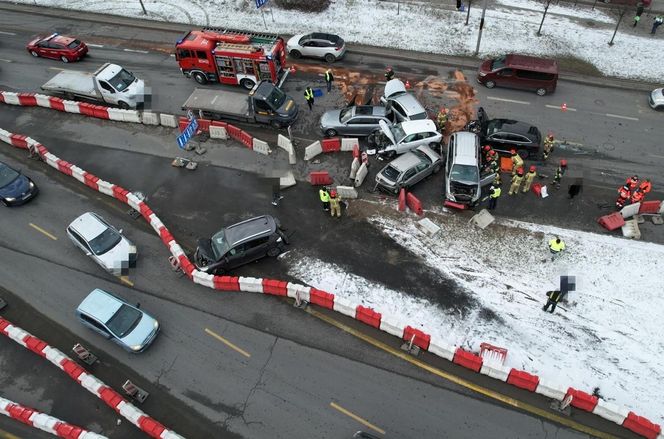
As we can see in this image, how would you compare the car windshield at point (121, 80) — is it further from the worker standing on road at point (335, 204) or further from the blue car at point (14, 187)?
the worker standing on road at point (335, 204)

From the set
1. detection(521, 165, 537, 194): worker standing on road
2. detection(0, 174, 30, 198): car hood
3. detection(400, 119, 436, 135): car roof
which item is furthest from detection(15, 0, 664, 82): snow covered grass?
detection(0, 174, 30, 198): car hood

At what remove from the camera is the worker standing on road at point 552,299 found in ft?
55.1

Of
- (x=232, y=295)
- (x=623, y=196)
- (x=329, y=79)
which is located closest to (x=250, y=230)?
(x=232, y=295)

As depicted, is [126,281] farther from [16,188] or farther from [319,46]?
[319,46]

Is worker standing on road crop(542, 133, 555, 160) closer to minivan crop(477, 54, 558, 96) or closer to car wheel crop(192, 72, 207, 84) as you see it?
minivan crop(477, 54, 558, 96)

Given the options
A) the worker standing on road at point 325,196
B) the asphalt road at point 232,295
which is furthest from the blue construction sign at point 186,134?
the worker standing on road at point 325,196

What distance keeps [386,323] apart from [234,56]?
706 inches

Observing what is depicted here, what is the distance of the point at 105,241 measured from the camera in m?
18.8

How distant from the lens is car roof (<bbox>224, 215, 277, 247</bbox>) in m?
18.2

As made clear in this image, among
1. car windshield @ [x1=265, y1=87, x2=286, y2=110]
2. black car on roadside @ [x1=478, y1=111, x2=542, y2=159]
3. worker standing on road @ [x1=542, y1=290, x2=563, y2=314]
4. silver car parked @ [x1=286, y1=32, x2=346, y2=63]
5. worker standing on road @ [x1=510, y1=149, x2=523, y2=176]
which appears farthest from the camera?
silver car parked @ [x1=286, y1=32, x2=346, y2=63]

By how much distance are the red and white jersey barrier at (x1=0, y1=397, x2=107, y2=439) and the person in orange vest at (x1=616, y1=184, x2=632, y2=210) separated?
2230 centimetres

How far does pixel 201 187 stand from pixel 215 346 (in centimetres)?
873

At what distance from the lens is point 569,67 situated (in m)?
29.1

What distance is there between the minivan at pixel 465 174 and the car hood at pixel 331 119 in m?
6.20
